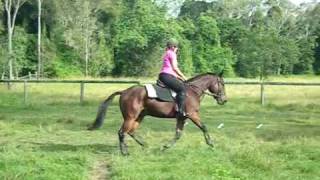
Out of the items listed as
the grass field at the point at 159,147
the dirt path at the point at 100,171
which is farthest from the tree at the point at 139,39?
the dirt path at the point at 100,171

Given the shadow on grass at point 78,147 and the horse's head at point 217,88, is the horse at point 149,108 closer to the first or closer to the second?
the horse's head at point 217,88

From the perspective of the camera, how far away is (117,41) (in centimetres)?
6128

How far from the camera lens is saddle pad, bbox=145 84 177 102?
11.8 meters

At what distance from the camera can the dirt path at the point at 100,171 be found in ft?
29.4

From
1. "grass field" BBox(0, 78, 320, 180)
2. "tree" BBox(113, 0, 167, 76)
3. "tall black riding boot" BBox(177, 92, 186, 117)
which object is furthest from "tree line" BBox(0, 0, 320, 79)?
"tall black riding boot" BBox(177, 92, 186, 117)

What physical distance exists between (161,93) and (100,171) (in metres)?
2.79

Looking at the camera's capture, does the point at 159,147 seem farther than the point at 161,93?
Yes

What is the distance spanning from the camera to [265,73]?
4809 centimetres

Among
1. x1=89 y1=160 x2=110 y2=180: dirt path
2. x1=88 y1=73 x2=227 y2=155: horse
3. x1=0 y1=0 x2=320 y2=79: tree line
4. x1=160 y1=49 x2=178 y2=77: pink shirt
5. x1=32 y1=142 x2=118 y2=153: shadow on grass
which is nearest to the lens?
x1=89 y1=160 x2=110 y2=180: dirt path

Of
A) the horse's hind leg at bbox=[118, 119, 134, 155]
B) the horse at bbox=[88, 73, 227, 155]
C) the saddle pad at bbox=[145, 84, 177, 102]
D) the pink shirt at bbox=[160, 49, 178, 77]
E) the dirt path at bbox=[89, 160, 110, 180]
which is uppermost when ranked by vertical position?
the pink shirt at bbox=[160, 49, 178, 77]

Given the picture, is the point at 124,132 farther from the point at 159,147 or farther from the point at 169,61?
the point at 169,61

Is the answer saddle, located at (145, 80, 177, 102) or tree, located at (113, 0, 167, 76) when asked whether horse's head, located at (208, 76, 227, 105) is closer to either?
saddle, located at (145, 80, 177, 102)

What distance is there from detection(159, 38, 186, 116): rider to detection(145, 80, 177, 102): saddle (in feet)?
0.39

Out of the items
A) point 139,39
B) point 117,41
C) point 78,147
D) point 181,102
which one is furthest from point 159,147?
point 117,41
